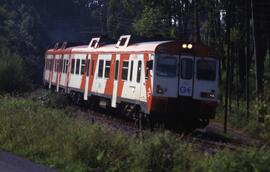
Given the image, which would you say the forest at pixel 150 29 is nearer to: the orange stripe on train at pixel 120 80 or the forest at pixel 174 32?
the forest at pixel 174 32

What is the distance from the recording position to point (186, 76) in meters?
20.6

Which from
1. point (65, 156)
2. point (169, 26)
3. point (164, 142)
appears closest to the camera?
point (164, 142)

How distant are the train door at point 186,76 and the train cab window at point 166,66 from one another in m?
0.25

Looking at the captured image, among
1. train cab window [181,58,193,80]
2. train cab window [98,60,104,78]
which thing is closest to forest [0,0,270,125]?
train cab window [181,58,193,80]

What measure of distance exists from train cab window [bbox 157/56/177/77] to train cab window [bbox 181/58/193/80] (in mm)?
294

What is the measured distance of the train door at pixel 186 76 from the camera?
20.4 m

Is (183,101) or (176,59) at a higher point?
(176,59)

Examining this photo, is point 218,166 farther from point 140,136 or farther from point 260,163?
point 140,136

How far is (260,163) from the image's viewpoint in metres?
9.16

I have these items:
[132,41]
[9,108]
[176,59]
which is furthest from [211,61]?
[9,108]

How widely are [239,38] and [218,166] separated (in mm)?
26311

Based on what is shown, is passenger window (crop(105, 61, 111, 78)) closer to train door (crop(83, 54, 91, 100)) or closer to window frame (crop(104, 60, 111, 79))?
window frame (crop(104, 60, 111, 79))

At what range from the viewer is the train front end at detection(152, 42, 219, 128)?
20000 mm

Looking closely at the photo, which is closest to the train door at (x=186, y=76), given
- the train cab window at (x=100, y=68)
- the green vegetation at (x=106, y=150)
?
the train cab window at (x=100, y=68)
